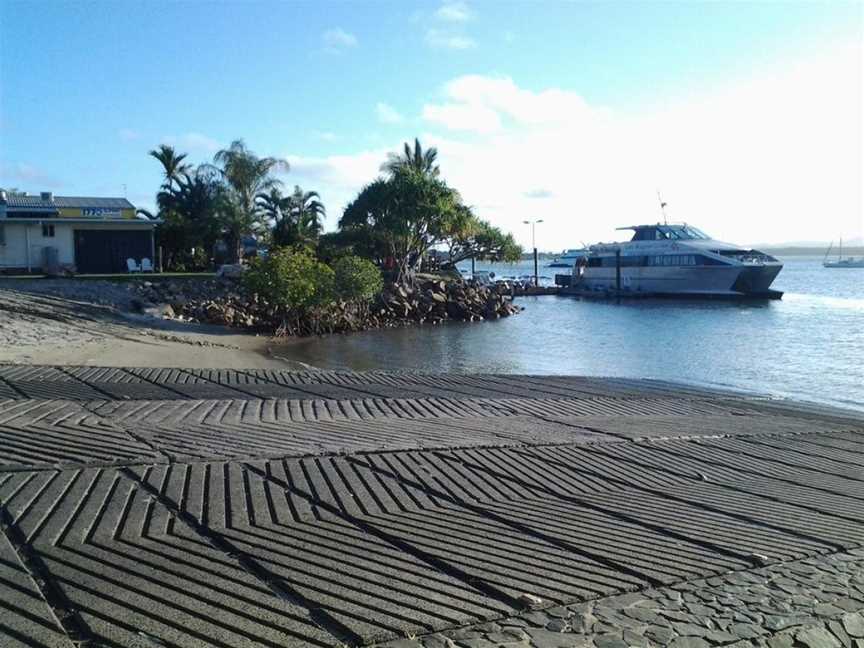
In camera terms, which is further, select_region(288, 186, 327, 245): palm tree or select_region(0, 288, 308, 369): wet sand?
select_region(288, 186, 327, 245): palm tree

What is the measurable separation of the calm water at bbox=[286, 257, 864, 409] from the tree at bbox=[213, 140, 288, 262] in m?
16.7

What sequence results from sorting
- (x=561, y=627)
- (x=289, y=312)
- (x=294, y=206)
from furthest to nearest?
(x=294, y=206), (x=289, y=312), (x=561, y=627)

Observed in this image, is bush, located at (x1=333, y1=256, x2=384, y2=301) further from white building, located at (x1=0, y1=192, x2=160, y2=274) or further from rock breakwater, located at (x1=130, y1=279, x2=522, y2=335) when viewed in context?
white building, located at (x1=0, y1=192, x2=160, y2=274)

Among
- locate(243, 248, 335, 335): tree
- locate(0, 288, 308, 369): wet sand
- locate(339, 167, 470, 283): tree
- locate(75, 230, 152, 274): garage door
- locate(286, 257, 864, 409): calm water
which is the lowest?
locate(286, 257, 864, 409): calm water

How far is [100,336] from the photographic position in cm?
2566

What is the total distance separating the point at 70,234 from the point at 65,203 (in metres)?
3.84

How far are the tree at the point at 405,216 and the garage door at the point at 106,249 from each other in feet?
49.8

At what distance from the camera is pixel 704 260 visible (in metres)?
66.4

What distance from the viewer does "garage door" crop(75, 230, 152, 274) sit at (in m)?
41.2

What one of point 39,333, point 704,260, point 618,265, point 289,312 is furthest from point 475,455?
point 618,265

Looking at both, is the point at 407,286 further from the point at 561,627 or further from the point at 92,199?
the point at 561,627

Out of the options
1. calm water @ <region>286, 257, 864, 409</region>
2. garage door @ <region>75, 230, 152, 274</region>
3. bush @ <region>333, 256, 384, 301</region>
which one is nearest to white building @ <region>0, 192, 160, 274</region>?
garage door @ <region>75, 230, 152, 274</region>

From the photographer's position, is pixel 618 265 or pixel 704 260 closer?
pixel 704 260

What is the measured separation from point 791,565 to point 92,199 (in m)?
45.7
